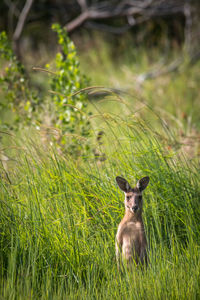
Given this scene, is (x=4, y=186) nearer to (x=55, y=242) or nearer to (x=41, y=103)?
(x=55, y=242)

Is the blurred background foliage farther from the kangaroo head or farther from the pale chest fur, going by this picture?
the pale chest fur

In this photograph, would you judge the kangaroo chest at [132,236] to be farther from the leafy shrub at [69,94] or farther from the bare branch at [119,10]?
the bare branch at [119,10]

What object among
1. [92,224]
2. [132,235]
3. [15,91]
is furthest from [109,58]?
[132,235]

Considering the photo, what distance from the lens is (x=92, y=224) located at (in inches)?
152

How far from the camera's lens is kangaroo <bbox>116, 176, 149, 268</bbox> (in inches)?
124

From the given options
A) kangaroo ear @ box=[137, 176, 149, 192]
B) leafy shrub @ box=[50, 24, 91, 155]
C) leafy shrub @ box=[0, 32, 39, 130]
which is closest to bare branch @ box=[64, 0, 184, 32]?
leafy shrub @ box=[0, 32, 39, 130]

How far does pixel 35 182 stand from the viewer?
3.92m

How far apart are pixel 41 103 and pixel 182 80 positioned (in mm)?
5217

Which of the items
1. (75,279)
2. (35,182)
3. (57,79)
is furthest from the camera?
(57,79)

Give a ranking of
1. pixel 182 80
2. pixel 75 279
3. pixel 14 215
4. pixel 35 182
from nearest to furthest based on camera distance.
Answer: pixel 75 279
pixel 14 215
pixel 35 182
pixel 182 80

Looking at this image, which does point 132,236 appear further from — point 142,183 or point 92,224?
point 92,224

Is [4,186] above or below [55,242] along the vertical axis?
above

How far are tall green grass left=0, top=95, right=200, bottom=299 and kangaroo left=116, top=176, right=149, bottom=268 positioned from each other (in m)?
0.09

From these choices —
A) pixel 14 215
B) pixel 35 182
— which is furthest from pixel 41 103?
pixel 14 215
